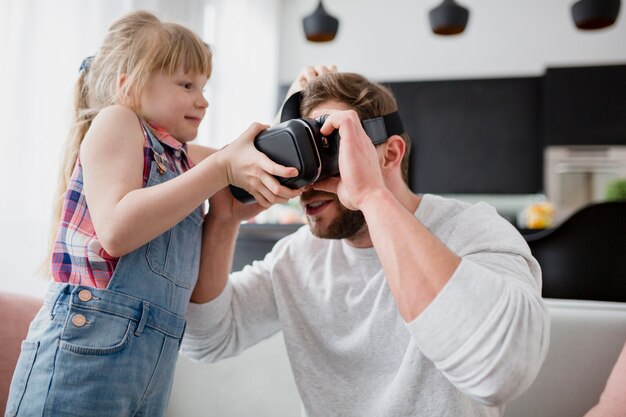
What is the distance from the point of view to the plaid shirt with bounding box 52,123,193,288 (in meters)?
0.87

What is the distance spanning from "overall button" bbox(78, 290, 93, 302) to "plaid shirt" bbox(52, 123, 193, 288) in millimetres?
25

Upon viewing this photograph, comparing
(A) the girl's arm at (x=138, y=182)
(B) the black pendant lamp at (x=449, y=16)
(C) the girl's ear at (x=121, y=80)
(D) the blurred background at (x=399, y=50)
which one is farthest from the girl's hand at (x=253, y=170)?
(B) the black pendant lamp at (x=449, y=16)

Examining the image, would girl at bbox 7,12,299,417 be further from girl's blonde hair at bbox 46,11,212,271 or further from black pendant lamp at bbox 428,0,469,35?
black pendant lamp at bbox 428,0,469,35

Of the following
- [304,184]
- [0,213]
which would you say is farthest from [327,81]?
[0,213]

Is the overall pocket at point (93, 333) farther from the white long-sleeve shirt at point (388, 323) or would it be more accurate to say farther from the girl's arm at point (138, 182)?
the white long-sleeve shirt at point (388, 323)

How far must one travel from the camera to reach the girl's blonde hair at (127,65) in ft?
3.26

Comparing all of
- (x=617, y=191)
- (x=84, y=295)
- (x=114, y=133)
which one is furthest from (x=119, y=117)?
(x=617, y=191)

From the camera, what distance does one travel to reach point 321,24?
3.03 metres

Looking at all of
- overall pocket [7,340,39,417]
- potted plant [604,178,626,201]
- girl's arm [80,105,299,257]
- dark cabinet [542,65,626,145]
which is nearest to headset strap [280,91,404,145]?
girl's arm [80,105,299,257]

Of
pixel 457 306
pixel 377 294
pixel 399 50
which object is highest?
pixel 399 50

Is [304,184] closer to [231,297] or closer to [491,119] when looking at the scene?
[231,297]

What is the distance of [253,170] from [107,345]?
12.6 inches

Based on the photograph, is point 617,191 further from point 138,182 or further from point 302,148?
point 138,182

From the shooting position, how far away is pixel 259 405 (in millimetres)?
1308
